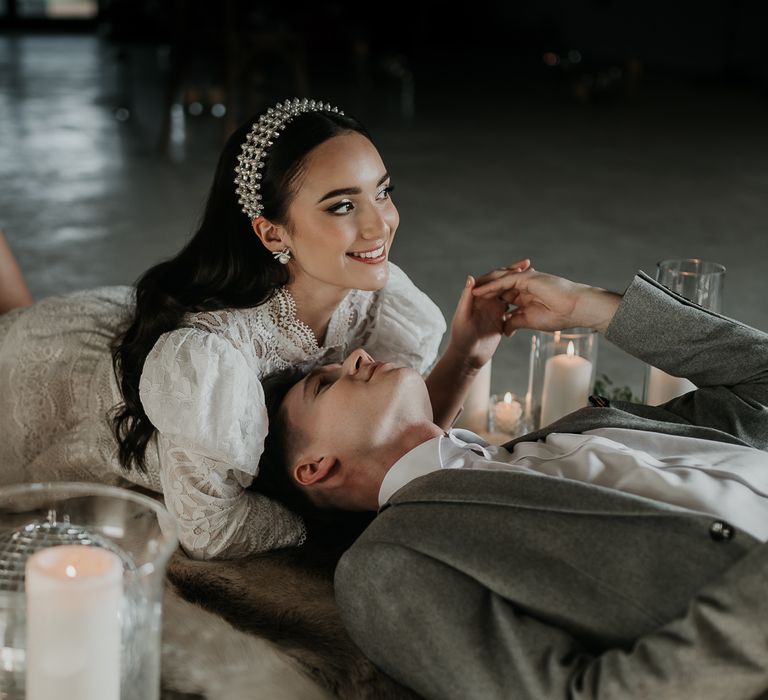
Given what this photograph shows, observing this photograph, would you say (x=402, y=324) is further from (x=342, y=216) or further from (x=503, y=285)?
(x=342, y=216)

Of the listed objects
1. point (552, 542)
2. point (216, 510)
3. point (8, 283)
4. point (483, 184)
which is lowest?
point (483, 184)

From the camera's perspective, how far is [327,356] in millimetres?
2486

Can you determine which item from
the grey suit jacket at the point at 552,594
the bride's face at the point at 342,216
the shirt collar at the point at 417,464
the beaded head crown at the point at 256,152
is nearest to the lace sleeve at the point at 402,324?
the bride's face at the point at 342,216

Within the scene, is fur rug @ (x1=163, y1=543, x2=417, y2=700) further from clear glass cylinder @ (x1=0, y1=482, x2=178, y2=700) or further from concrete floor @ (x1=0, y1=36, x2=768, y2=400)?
concrete floor @ (x1=0, y1=36, x2=768, y2=400)

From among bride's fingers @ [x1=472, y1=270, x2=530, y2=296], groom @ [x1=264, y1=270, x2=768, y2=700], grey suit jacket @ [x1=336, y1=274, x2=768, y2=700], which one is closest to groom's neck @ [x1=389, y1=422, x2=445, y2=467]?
groom @ [x1=264, y1=270, x2=768, y2=700]

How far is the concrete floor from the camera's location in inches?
212

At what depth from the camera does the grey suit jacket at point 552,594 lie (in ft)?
4.64

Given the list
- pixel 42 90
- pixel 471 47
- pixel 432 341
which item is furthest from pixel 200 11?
pixel 471 47

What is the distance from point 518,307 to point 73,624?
148cm

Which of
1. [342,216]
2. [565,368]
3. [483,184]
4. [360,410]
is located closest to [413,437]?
[360,410]

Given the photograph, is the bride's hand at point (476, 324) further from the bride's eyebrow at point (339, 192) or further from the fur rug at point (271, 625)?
the fur rug at point (271, 625)

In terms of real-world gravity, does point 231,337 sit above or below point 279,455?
above

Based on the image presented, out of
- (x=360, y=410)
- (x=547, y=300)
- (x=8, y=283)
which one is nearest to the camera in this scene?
(x=360, y=410)

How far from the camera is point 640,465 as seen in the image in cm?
178
